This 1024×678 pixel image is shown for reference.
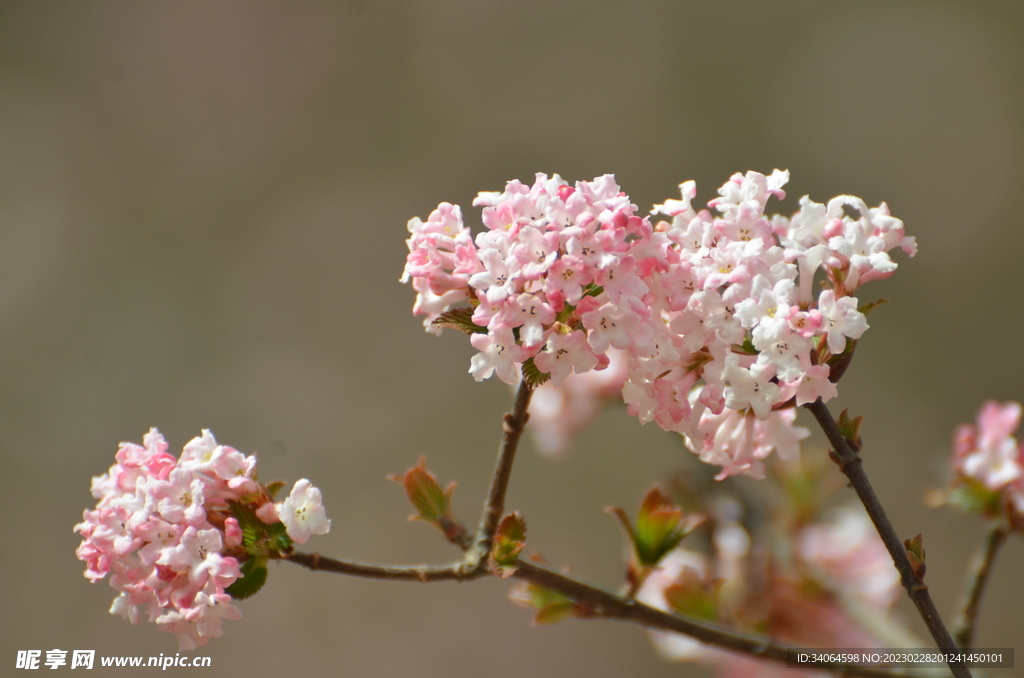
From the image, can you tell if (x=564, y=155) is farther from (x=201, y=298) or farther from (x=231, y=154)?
(x=201, y=298)

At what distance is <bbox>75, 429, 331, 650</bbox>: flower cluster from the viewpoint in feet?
1.64

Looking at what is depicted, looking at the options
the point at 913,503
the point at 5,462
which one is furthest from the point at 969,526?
the point at 5,462

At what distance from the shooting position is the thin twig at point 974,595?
2.25ft

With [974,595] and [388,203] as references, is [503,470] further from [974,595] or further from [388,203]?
[388,203]

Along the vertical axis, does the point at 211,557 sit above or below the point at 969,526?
below

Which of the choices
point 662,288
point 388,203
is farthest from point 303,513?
point 388,203

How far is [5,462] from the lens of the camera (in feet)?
7.09

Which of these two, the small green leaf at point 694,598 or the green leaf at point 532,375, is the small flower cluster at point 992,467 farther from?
the green leaf at point 532,375

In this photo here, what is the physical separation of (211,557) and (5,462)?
6.76ft

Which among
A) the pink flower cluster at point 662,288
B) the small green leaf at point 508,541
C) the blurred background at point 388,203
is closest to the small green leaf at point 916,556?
the pink flower cluster at point 662,288

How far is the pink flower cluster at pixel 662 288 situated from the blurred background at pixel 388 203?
1.63 meters

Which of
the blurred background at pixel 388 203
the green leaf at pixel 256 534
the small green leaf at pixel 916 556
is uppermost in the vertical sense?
the blurred background at pixel 388 203

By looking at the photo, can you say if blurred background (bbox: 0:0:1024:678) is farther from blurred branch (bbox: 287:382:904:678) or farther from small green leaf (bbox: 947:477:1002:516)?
blurred branch (bbox: 287:382:904:678)

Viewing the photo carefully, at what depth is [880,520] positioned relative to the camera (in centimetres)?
49
